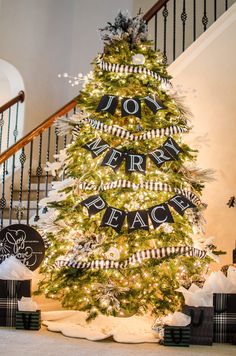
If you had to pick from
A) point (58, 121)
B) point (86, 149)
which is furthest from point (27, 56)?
point (86, 149)

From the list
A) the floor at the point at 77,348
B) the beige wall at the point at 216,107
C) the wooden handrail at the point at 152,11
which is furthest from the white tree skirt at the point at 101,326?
the wooden handrail at the point at 152,11

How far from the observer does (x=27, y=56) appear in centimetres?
632

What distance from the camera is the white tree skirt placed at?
3.13 metres

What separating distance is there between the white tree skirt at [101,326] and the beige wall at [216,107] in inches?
56.3

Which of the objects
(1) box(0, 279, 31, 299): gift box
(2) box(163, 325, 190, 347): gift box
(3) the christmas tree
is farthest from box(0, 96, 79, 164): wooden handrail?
(2) box(163, 325, 190, 347): gift box

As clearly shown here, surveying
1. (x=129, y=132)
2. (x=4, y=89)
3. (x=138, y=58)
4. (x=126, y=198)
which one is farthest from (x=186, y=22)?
(x=126, y=198)

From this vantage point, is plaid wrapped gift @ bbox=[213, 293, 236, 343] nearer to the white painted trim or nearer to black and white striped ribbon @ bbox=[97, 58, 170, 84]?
black and white striped ribbon @ bbox=[97, 58, 170, 84]

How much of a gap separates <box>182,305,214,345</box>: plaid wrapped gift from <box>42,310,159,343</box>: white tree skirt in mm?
251

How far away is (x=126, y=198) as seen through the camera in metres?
3.53

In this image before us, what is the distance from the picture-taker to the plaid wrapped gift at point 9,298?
3.39 metres

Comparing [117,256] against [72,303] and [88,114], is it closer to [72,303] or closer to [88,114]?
[72,303]

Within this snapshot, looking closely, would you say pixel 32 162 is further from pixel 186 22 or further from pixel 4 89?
pixel 186 22

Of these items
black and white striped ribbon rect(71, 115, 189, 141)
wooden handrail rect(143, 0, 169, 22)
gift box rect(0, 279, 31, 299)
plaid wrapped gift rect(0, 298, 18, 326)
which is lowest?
plaid wrapped gift rect(0, 298, 18, 326)

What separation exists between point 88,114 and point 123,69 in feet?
1.43
